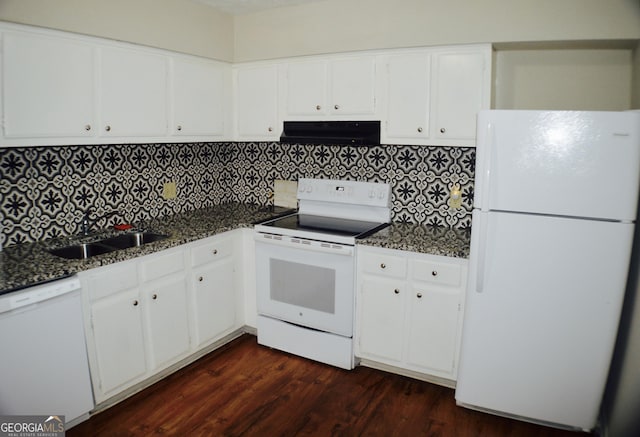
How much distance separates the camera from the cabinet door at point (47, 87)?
2.32 metres

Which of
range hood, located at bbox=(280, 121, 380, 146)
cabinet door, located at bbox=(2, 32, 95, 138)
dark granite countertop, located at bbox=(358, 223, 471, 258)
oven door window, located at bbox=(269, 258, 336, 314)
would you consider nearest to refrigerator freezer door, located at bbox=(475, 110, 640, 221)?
dark granite countertop, located at bbox=(358, 223, 471, 258)

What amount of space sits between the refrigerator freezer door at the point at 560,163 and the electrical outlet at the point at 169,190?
2345mm

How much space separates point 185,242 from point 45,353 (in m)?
1.02

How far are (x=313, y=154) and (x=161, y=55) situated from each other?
1348mm

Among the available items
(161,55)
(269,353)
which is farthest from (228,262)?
(161,55)

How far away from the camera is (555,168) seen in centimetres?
229

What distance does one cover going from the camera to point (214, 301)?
129 inches

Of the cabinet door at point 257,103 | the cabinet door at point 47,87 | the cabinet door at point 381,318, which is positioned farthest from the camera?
the cabinet door at point 257,103

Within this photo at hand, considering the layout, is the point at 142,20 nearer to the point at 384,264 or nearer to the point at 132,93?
the point at 132,93

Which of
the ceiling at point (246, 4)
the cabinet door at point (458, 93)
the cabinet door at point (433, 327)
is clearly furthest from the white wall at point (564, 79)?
the ceiling at point (246, 4)

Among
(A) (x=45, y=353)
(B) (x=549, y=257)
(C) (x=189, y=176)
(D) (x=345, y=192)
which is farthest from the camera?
(C) (x=189, y=176)

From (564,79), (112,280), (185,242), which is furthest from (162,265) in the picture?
(564,79)

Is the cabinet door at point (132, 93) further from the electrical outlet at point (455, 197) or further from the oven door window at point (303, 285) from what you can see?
the electrical outlet at point (455, 197)

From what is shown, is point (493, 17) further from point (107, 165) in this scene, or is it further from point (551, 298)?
Answer: point (107, 165)
